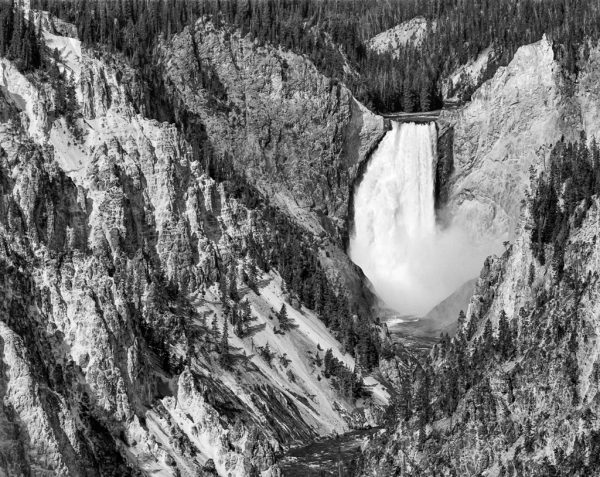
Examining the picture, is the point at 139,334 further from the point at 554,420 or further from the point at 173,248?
the point at 554,420

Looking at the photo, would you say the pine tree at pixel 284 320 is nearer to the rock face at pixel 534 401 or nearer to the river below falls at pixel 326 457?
the river below falls at pixel 326 457

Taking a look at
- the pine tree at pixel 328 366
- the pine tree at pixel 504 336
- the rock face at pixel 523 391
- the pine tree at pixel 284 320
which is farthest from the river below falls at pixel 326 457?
the pine tree at pixel 284 320

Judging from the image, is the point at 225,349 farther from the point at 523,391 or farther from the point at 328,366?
the point at 523,391

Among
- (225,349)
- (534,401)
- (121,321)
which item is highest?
(121,321)

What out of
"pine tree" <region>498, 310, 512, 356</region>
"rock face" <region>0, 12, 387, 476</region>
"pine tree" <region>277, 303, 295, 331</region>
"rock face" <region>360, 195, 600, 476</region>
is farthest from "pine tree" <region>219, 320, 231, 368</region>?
"pine tree" <region>498, 310, 512, 356</region>

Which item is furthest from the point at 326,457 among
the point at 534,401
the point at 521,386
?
the point at 534,401

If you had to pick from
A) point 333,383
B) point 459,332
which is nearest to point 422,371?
point 459,332
